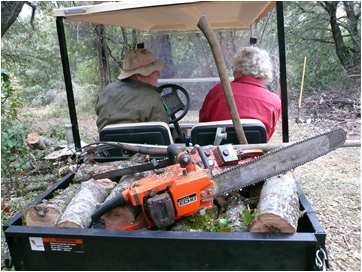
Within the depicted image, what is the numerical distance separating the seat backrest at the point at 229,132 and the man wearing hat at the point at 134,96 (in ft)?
2.00

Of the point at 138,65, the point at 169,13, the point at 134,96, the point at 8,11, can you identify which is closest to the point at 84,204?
the point at 134,96

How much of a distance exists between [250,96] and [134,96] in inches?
38.8

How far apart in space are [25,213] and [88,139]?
5228mm

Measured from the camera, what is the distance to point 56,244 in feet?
6.82

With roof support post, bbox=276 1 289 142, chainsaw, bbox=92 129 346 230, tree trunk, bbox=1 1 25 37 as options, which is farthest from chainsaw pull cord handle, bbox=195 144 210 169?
tree trunk, bbox=1 1 25 37

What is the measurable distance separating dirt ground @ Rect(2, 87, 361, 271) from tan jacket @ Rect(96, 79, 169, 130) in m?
1.39

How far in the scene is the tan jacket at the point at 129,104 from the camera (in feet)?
11.0

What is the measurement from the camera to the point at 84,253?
6.75 ft

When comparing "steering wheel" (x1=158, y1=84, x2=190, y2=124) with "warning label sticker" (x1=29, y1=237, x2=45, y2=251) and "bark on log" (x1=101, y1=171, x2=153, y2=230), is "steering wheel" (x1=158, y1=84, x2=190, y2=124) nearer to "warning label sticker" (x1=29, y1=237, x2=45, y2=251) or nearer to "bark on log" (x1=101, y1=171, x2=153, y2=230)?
"bark on log" (x1=101, y1=171, x2=153, y2=230)

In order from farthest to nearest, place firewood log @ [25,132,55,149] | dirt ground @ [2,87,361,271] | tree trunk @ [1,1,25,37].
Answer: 1. firewood log @ [25,132,55,149]
2. tree trunk @ [1,1,25,37]
3. dirt ground @ [2,87,361,271]

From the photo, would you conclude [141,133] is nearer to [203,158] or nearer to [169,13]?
[203,158]

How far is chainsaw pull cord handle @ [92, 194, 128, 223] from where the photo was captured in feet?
6.85

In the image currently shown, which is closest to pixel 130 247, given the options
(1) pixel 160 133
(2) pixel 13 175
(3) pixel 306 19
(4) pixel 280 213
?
(4) pixel 280 213

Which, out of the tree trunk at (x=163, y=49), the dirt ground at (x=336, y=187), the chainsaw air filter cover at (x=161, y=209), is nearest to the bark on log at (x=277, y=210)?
the chainsaw air filter cover at (x=161, y=209)
